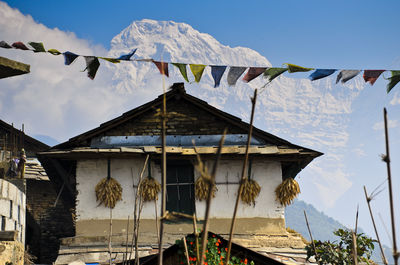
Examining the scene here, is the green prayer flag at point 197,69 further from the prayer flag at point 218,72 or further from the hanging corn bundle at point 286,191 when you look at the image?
the hanging corn bundle at point 286,191

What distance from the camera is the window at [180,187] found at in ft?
45.0

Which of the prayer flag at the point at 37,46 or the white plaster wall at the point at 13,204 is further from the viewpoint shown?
the prayer flag at the point at 37,46

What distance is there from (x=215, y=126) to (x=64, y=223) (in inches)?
448

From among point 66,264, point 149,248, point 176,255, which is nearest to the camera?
point 176,255

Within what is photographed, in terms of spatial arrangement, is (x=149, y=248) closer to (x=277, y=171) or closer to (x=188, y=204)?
(x=188, y=204)

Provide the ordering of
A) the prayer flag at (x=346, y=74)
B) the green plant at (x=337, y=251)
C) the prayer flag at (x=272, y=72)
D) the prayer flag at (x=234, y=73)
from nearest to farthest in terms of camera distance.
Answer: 1. the green plant at (x=337, y=251)
2. the prayer flag at (x=272, y=72)
3. the prayer flag at (x=346, y=74)
4. the prayer flag at (x=234, y=73)

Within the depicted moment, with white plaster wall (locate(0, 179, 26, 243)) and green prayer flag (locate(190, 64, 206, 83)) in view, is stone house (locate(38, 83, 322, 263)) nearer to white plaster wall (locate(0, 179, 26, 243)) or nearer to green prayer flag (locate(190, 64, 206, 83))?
white plaster wall (locate(0, 179, 26, 243))

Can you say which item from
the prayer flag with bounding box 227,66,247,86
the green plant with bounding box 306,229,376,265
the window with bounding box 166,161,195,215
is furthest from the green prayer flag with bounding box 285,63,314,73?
the green plant with bounding box 306,229,376,265

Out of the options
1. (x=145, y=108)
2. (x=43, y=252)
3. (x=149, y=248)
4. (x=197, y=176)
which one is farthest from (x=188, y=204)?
(x=43, y=252)

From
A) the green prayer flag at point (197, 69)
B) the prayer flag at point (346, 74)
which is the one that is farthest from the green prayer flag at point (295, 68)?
the green prayer flag at point (197, 69)

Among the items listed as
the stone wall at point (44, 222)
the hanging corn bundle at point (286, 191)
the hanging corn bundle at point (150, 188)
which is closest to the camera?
the hanging corn bundle at point (150, 188)

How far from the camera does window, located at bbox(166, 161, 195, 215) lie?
45.0 ft

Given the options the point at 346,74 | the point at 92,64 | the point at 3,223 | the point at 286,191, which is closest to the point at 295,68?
the point at 346,74

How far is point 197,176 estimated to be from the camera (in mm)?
13883
